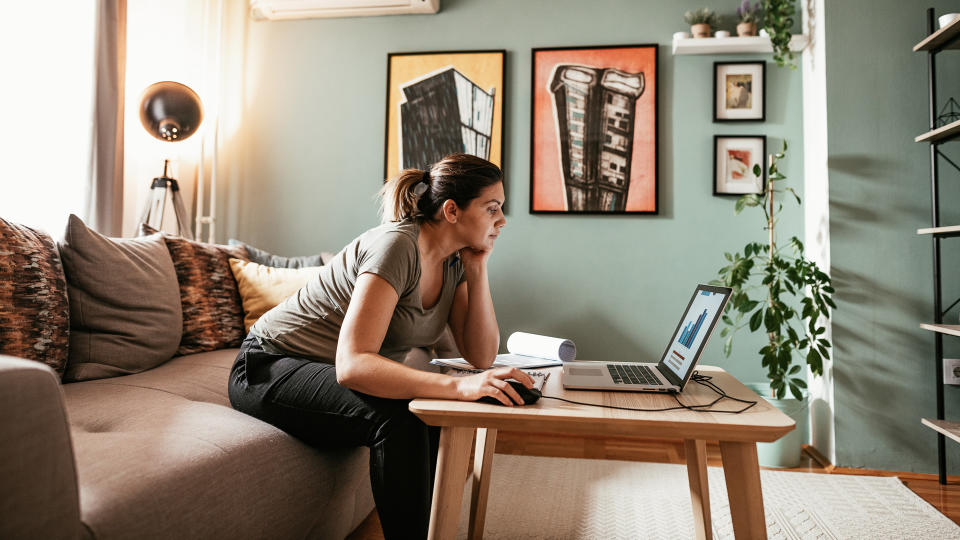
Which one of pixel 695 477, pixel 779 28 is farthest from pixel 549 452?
pixel 779 28

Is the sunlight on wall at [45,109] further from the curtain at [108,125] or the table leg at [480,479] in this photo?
the table leg at [480,479]

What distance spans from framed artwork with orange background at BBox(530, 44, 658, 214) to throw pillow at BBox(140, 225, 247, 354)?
1.35 m

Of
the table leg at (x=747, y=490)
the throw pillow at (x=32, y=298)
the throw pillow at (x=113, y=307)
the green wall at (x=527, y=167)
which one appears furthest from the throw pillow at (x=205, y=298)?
the table leg at (x=747, y=490)

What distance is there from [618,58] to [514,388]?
2116mm

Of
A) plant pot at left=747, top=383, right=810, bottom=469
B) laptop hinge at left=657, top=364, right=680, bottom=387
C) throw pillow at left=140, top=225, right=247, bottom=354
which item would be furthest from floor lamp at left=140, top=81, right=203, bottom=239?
plant pot at left=747, top=383, right=810, bottom=469

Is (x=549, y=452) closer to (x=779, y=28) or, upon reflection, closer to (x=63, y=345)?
(x=63, y=345)

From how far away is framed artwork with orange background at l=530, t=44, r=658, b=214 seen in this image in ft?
8.24

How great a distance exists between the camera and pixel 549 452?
222cm

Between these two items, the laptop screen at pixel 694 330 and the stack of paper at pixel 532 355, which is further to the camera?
the stack of paper at pixel 532 355

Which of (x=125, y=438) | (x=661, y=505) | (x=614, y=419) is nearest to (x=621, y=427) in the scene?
(x=614, y=419)

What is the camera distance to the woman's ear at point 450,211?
47.9 inches

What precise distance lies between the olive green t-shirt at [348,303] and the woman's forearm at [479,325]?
7cm

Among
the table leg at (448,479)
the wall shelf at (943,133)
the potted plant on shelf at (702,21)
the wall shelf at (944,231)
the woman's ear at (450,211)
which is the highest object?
the potted plant on shelf at (702,21)

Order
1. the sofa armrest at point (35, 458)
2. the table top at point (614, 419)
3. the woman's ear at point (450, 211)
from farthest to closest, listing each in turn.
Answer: the woman's ear at point (450, 211) < the table top at point (614, 419) < the sofa armrest at point (35, 458)
